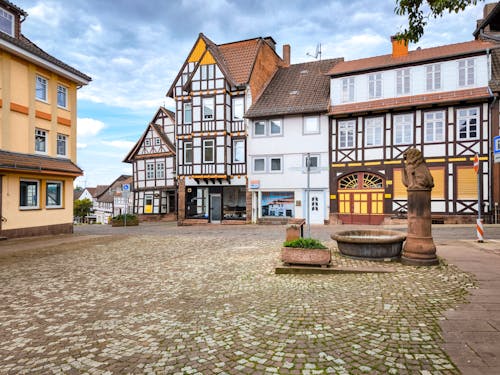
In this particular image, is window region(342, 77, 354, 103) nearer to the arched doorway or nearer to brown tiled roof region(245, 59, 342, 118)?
brown tiled roof region(245, 59, 342, 118)

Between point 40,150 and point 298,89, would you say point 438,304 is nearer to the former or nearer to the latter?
point 40,150

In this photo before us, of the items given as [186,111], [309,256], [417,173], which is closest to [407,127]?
[417,173]

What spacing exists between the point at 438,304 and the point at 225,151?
849 inches

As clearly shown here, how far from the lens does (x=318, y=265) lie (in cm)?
793

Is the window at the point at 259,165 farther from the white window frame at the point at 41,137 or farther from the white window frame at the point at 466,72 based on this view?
the white window frame at the point at 41,137

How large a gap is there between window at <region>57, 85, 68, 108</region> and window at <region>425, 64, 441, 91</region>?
2219 cm

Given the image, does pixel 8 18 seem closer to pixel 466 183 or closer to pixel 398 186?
pixel 398 186

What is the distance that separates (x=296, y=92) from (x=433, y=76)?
941 cm

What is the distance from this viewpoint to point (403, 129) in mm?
21641

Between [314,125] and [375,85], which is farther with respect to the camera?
[314,125]

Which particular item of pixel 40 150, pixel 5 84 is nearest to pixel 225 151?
pixel 40 150

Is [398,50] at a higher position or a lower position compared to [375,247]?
higher

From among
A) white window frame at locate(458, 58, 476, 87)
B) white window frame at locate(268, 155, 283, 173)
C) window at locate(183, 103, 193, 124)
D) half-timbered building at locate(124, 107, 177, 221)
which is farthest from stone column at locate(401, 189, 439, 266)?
half-timbered building at locate(124, 107, 177, 221)

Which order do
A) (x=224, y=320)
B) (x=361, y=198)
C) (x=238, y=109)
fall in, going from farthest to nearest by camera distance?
(x=238, y=109), (x=361, y=198), (x=224, y=320)
